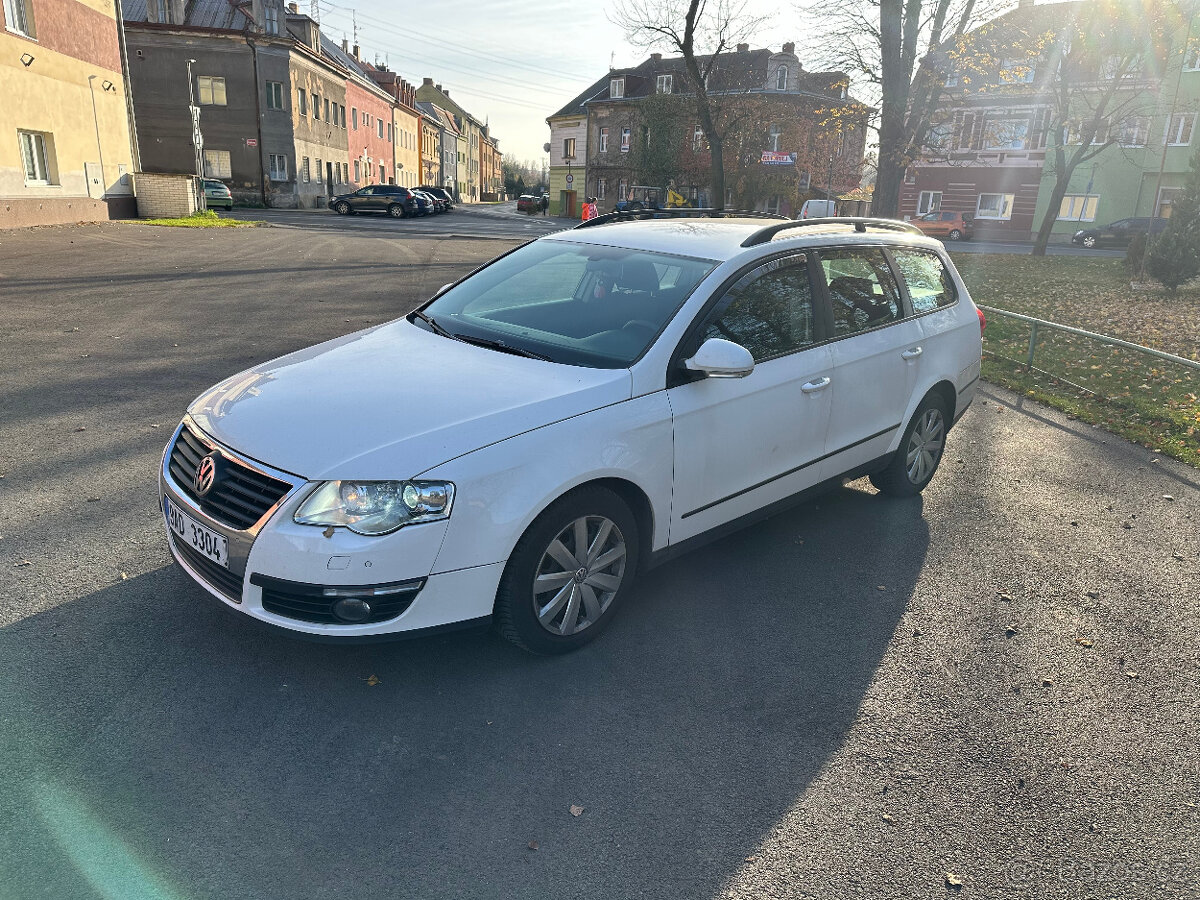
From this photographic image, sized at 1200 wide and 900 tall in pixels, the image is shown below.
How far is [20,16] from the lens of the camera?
21.6 metres

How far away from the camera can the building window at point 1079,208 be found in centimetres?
4759

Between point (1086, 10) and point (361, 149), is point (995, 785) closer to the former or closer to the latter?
point (1086, 10)

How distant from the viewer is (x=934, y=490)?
610 centimetres

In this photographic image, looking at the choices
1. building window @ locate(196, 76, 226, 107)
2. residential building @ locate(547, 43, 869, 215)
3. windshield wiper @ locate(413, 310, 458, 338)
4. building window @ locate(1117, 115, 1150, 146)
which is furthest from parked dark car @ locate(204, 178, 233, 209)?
building window @ locate(1117, 115, 1150, 146)

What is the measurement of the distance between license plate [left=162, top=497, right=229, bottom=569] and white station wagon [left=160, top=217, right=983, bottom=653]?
11 millimetres

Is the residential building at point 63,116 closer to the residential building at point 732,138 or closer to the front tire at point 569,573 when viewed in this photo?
the front tire at point 569,573

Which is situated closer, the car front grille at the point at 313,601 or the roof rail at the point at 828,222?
the car front grille at the point at 313,601

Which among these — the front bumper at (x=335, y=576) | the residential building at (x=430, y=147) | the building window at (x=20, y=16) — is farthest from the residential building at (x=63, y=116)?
the residential building at (x=430, y=147)

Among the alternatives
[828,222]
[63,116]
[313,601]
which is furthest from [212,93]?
[313,601]

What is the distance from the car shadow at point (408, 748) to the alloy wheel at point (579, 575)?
0.21m

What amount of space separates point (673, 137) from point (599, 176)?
35.6 feet

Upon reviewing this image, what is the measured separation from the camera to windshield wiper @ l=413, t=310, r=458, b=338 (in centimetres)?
435

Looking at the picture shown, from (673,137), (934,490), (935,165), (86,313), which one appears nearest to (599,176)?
(673,137)

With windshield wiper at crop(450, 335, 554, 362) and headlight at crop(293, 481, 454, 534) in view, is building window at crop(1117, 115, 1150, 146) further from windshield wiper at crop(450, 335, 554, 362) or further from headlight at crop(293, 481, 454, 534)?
headlight at crop(293, 481, 454, 534)
